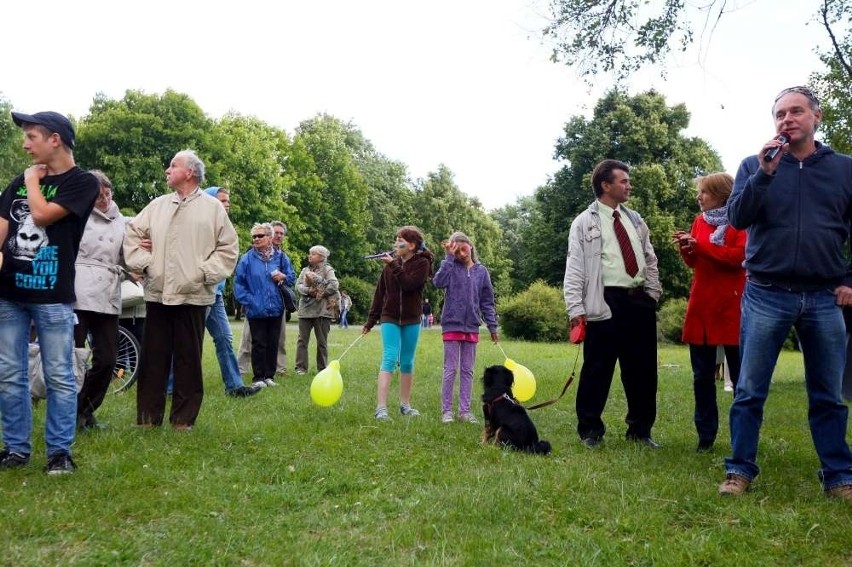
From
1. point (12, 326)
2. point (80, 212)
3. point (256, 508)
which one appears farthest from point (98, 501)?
point (80, 212)

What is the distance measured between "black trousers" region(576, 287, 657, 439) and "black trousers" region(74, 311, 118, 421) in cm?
393

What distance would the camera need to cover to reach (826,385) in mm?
4367

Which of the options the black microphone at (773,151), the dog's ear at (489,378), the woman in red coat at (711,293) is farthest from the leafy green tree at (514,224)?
the black microphone at (773,151)

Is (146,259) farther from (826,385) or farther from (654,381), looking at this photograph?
(826,385)

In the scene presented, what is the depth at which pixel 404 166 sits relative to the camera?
58719mm

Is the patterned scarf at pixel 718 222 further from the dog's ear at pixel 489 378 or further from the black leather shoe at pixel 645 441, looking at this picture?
the dog's ear at pixel 489 378

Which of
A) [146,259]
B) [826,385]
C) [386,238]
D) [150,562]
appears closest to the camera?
[150,562]

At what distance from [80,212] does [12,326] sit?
84cm

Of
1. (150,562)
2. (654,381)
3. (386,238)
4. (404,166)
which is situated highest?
(404,166)

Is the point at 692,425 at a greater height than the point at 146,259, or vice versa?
the point at 146,259

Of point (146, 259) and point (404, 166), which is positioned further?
point (404, 166)

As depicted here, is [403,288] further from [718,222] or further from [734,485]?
[734,485]

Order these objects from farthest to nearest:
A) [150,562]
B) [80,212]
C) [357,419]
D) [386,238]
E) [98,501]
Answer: [386,238]
[357,419]
[80,212]
[98,501]
[150,562]

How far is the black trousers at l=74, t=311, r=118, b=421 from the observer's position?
5.91 m
